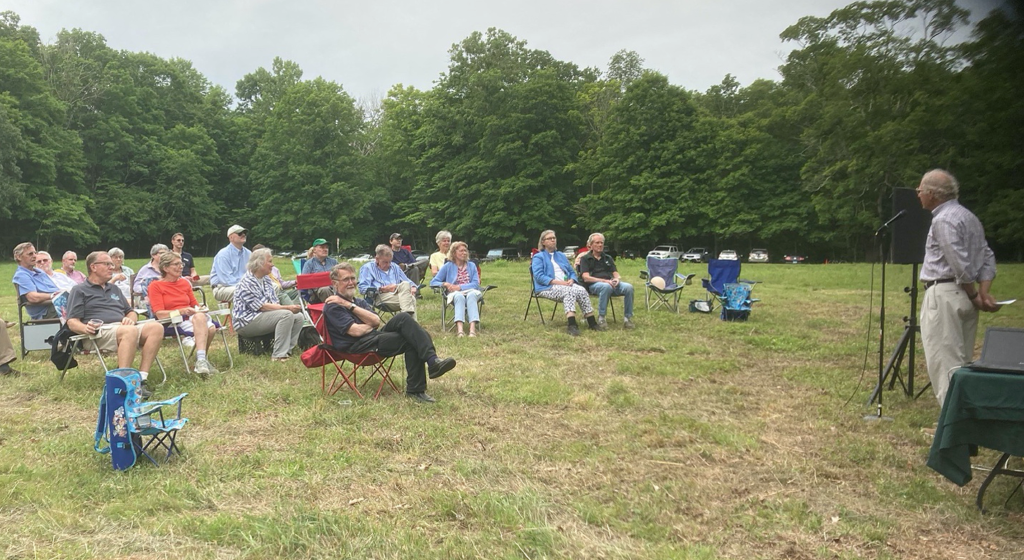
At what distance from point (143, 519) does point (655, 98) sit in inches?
1204

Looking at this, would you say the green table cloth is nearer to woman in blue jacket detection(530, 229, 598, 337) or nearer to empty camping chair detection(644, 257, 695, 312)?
woman in blue jacket detection(530, 229, 598, 337)

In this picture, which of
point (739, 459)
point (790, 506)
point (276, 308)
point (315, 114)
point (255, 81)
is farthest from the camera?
point (255, 81)

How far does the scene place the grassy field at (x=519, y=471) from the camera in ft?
Result: 8.33

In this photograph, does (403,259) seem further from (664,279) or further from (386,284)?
(664,279)

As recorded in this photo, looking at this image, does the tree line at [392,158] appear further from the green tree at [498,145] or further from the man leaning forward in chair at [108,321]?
the man leaning forward in chair at [108,321]

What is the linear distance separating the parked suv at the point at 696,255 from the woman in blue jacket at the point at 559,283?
22.8m

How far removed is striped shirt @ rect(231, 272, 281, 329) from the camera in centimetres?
593

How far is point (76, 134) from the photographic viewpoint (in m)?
31.3

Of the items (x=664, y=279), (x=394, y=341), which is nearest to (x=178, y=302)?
(x=394, y=341)

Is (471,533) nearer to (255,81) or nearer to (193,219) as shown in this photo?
(193,219)

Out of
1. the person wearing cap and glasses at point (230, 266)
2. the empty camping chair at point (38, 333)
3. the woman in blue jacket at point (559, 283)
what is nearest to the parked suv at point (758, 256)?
the woman in blue jacket at point (559, 283)

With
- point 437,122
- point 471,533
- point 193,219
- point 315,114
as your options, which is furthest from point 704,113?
point 471,533

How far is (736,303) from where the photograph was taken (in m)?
8.31

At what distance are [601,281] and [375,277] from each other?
2.60 metres
